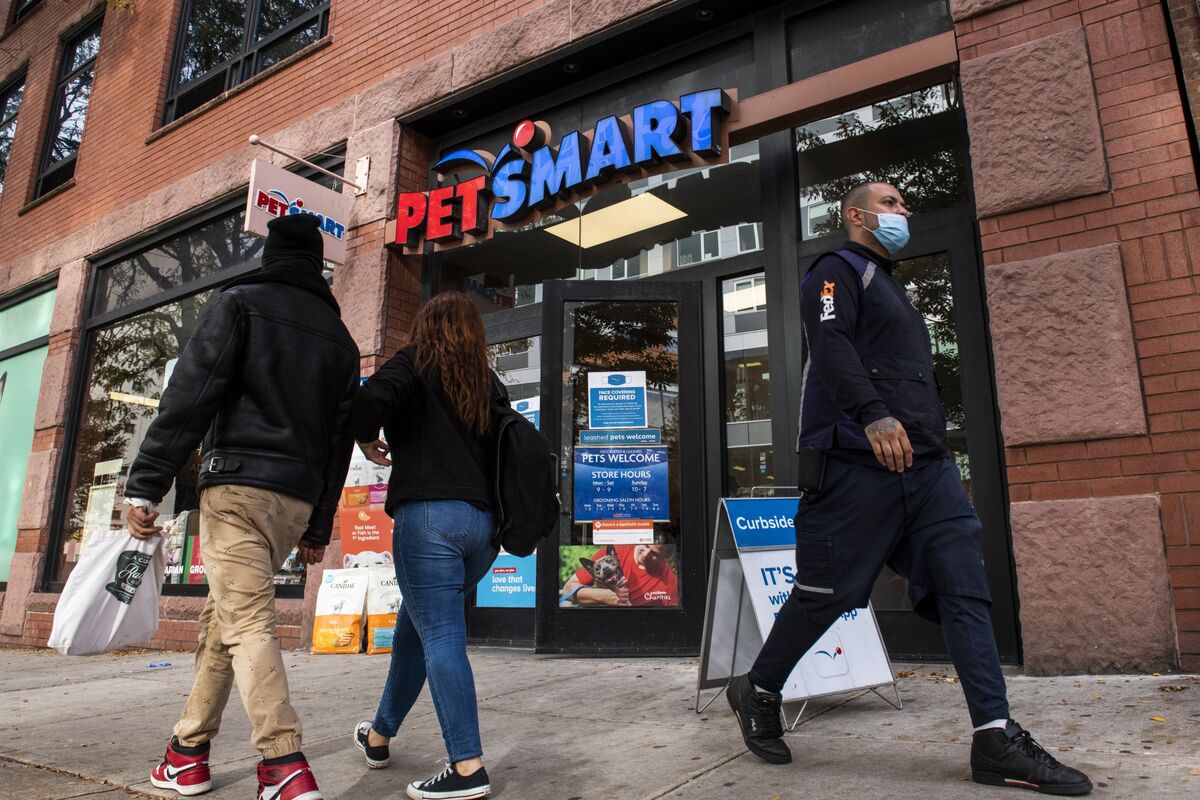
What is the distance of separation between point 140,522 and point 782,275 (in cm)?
427

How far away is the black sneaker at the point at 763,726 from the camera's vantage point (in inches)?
109

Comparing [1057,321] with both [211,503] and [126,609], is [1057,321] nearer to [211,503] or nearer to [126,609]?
[211,503]

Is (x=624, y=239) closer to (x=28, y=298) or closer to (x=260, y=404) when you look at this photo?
(x=260, y=404)

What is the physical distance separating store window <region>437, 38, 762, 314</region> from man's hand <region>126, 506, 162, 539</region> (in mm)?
4288

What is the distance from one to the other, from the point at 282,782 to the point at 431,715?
57.1 inches

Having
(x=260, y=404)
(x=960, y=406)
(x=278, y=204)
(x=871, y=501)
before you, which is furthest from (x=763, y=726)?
(x=278, y=204)

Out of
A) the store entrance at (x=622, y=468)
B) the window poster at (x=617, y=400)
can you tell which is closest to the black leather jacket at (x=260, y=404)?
the store entrance at (x=622, y=468)

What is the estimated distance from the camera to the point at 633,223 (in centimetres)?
664

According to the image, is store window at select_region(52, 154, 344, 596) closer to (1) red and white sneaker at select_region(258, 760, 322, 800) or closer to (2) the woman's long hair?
(2) the woman's long hair

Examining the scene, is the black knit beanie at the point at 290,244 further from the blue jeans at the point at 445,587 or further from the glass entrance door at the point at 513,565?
the glass entrance door at the point at 513,565

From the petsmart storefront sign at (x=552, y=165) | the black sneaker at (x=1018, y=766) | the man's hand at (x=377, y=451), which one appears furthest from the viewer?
the petsmart storefront sign at (x=552, y=165)

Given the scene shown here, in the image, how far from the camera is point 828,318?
282 cm

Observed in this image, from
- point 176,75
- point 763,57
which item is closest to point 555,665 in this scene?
point 763,57

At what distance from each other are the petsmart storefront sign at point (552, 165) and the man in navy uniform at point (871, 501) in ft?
10.2
